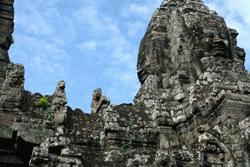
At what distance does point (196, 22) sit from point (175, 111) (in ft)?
13.6

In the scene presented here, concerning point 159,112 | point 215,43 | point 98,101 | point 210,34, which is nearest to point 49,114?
point 159,112

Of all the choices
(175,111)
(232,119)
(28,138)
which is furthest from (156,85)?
(28,138)

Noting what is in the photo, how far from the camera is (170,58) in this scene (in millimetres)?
17594

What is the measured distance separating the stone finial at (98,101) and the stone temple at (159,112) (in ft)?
0.14

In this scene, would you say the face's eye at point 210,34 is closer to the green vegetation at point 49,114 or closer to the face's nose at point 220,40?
the face's nose at point 220,40

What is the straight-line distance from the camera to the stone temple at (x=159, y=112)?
32.3 feet

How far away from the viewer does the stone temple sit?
9844mm

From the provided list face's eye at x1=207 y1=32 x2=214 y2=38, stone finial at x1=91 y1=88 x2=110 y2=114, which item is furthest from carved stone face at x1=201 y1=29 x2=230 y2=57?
stone finial at x1=91 y1=88 x2=110 y2=114

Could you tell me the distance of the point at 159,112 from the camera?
14.9 metres

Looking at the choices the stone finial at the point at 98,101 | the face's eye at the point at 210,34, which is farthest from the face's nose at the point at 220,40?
the stone finial at the point at 98,101

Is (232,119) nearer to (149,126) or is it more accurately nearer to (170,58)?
(149,126)

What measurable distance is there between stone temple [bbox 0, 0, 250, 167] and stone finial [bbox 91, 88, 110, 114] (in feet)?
0.14

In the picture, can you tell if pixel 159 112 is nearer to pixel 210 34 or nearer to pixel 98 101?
pixel 210 34

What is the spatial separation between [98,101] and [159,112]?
3999 millimetres
